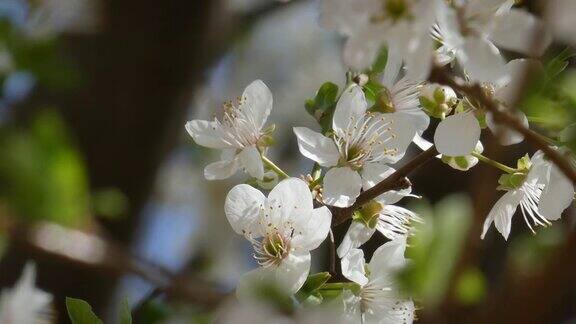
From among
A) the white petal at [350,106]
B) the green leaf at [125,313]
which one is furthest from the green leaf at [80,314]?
the white petal at [350,106]

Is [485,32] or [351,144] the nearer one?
[485,32]

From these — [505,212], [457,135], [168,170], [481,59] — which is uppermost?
[481,59]

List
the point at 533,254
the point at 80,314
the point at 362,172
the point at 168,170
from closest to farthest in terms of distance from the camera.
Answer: the point at 533,254
the point at 80,314
the point at 362,172
the point at 168,170

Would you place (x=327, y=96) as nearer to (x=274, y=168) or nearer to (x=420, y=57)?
(x=274, y=168)

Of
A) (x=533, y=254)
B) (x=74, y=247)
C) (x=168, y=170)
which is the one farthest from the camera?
(x=168, y=170)

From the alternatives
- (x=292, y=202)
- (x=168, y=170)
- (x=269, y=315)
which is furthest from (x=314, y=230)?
(x=168, y=170)

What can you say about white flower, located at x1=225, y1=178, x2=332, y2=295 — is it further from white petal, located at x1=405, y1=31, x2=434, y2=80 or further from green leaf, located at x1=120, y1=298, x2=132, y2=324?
white petal, located at x1=405, y1=31, x2=434, y2=80
